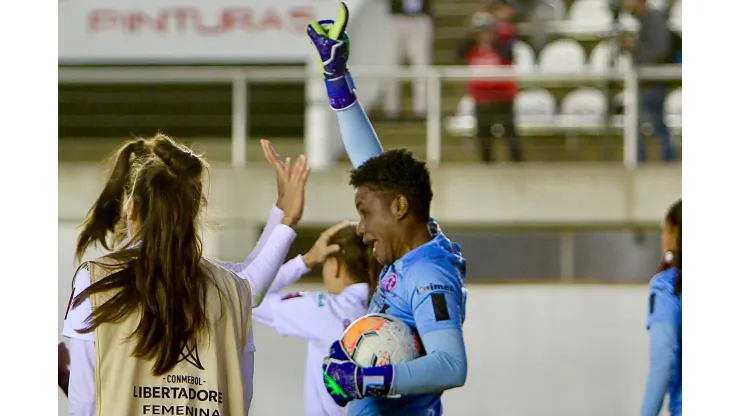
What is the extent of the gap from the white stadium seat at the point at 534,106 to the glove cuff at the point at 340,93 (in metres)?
6.60

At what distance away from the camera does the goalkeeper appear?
2955 millimetres

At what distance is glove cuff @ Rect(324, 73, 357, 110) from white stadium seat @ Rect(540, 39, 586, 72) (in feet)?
26.3

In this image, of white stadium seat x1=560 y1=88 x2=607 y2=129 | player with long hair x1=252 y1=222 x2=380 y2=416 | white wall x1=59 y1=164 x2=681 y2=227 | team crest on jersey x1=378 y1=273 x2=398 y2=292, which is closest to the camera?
team crest on jersey x1=378 y1=273 x2=398 y2=292

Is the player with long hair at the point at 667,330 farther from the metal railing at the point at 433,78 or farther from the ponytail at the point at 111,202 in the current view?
the metal railing at the point at 433,78

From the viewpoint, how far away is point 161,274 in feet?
9.81

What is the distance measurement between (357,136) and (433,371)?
1097 millimetres

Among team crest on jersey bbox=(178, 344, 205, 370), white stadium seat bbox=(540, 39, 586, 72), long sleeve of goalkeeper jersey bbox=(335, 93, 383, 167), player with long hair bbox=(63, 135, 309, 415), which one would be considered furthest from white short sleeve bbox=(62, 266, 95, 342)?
white stadium seat bbox=(540, 39, 586, 72)

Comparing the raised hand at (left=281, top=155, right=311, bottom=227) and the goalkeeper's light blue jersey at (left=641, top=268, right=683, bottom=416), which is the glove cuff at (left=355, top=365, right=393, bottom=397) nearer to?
the raised hand at (left=281, top=155, right=311, bottom=227)

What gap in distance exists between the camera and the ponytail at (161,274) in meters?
2.94

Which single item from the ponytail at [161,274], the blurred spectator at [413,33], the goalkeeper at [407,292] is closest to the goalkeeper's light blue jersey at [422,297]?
the goalkeeper at [407,292]

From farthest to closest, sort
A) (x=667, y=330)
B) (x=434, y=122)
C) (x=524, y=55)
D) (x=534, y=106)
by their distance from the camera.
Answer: (x=524, y=55)
(x=534, y=106)
(x=434, y=122)
(x=667, y=330)

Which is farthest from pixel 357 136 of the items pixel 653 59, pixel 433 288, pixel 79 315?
pixel 653 59

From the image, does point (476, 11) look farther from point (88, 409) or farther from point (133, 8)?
point (88, 409)

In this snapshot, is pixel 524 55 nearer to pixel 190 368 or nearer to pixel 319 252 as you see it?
pixel 319 252
